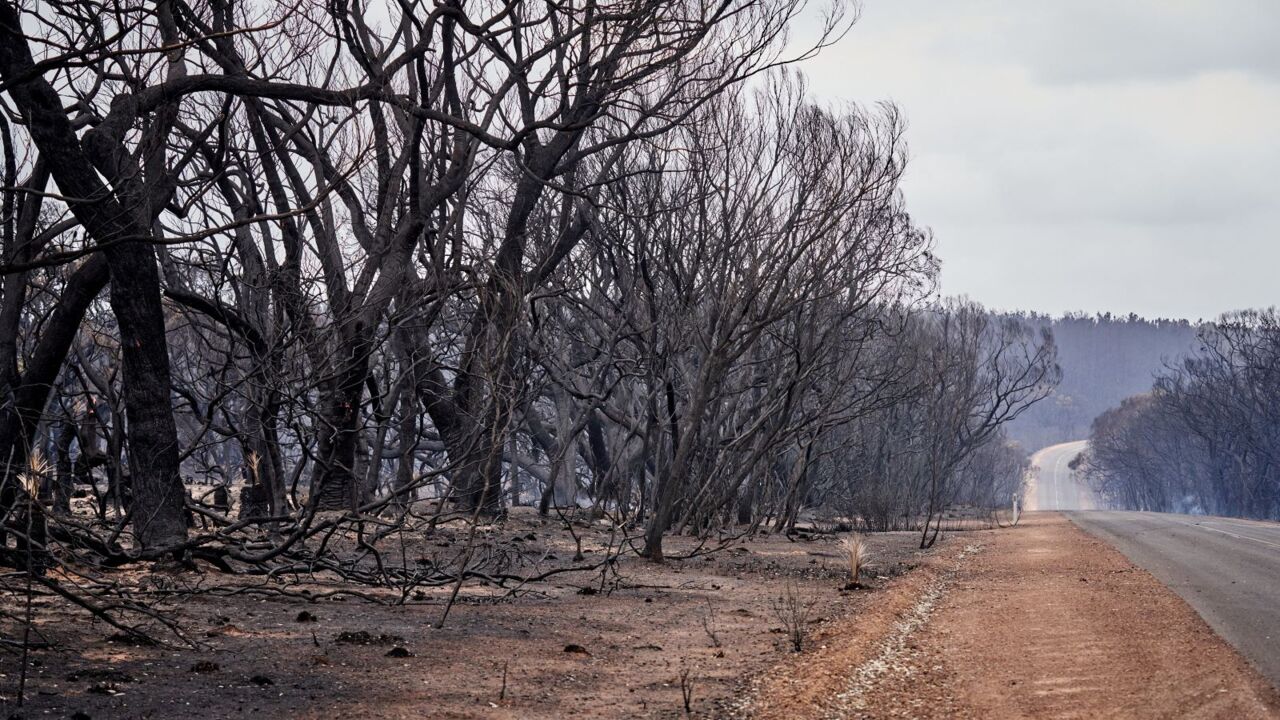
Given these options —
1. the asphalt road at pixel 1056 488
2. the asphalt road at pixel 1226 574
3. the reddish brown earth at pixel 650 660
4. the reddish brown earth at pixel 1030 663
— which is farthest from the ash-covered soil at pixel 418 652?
the asphalt road at pixel 1056 488

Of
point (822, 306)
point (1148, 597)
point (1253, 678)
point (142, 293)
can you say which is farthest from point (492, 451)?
point (822, 306)

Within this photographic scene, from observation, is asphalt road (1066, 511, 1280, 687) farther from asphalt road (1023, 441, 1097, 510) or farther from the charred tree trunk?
asphalt road (1023, 441, 1097, 510)

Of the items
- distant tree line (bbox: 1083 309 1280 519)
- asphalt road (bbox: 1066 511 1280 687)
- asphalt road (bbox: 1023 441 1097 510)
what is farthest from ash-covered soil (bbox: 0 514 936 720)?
asphalt road (bbox: 1023 441 1097 510)

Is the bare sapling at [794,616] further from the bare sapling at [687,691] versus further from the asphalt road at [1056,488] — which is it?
the asphalt road at [1056,488]

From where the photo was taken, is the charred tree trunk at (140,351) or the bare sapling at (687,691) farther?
the charred tree trunk at (140,351)

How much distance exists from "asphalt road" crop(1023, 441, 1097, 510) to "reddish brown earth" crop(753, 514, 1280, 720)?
98309 millimetres

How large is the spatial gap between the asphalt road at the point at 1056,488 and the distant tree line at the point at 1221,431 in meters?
14.0

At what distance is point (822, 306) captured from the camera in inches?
911

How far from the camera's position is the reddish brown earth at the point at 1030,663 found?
739 centimetres

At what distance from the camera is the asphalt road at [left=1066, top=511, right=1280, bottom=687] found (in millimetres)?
10633

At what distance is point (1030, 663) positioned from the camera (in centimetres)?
909

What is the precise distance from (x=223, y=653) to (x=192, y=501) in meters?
4.75

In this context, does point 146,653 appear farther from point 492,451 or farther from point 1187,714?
point 1187,714

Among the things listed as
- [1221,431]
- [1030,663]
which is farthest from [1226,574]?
[1221,431]
